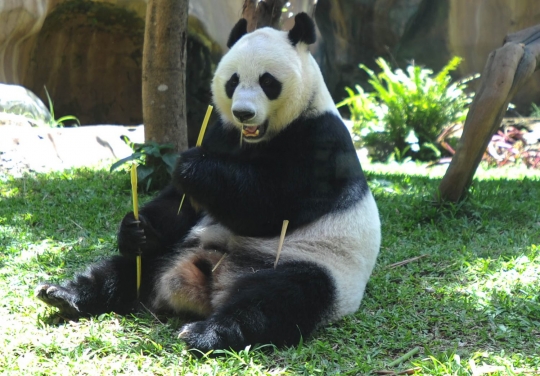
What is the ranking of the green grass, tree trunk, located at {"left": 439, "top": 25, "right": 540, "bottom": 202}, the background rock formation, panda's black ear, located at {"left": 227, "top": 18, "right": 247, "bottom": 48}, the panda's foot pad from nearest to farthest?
the green grass, the panda's foot pad, panda's black ear, located at {"left": 227, "top": 18, "right": 247, "bottom": 48}, tree trunk, located at {"left": 439, "top": 25, "right": 540, "bottom": 202}, the background rock formation

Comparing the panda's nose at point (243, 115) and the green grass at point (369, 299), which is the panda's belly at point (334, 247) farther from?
the panda's nose at point (243, 115)

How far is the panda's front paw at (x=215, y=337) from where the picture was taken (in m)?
3.28

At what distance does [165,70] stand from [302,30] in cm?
242

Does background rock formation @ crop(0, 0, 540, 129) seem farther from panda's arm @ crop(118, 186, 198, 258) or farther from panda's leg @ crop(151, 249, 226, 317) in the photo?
panda's leg @ crop(151, 249, 226, 317)

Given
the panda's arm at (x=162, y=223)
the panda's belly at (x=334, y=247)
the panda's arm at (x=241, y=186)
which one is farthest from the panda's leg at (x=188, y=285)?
the panda's arm at (x=241, y=186)

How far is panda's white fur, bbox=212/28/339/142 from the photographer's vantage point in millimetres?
3967

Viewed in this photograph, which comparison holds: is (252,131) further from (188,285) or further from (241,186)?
(188,285)

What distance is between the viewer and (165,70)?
6250 mm

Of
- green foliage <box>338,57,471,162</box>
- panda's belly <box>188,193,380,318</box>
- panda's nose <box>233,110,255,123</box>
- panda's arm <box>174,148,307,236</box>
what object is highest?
panda's nose <box>233,110,255,123</box>

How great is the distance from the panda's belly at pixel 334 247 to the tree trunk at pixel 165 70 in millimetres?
2511

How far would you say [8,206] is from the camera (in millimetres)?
5938

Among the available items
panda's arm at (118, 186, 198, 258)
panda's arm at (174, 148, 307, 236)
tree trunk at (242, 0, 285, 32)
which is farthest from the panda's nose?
tree trunk at (242, 0, 285, 32)

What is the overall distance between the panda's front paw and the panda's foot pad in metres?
0.81

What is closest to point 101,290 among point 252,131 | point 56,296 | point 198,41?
point 56,296
